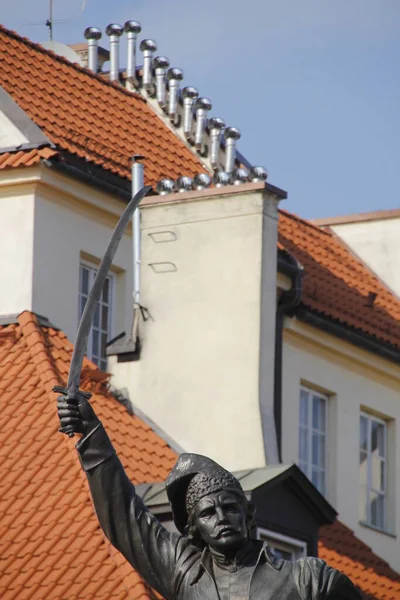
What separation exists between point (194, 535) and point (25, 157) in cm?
1645

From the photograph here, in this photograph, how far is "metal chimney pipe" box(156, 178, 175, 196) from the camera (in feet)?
81.7

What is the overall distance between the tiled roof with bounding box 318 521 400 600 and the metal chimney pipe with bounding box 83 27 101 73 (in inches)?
304

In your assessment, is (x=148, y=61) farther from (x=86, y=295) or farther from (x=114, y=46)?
(x=86, y=295)

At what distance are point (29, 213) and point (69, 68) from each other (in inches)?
189

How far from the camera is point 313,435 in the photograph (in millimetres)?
28172

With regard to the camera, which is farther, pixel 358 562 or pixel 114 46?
pixel 114 46

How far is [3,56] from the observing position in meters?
26.5

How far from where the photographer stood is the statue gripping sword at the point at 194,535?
782 centimetres

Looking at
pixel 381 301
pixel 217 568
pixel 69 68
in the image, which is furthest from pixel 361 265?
pixel 217 568

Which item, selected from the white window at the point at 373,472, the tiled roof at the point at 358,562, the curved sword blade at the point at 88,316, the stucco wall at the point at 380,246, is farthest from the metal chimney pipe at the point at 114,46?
the curved sword blade at the point at 88,316

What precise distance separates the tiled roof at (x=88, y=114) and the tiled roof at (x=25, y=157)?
15.7 inches

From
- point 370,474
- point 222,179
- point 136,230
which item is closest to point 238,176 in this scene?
point 222,179

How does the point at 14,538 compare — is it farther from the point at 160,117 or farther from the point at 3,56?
the point at 160,117

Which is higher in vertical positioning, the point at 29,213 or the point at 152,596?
the point at 29,213
